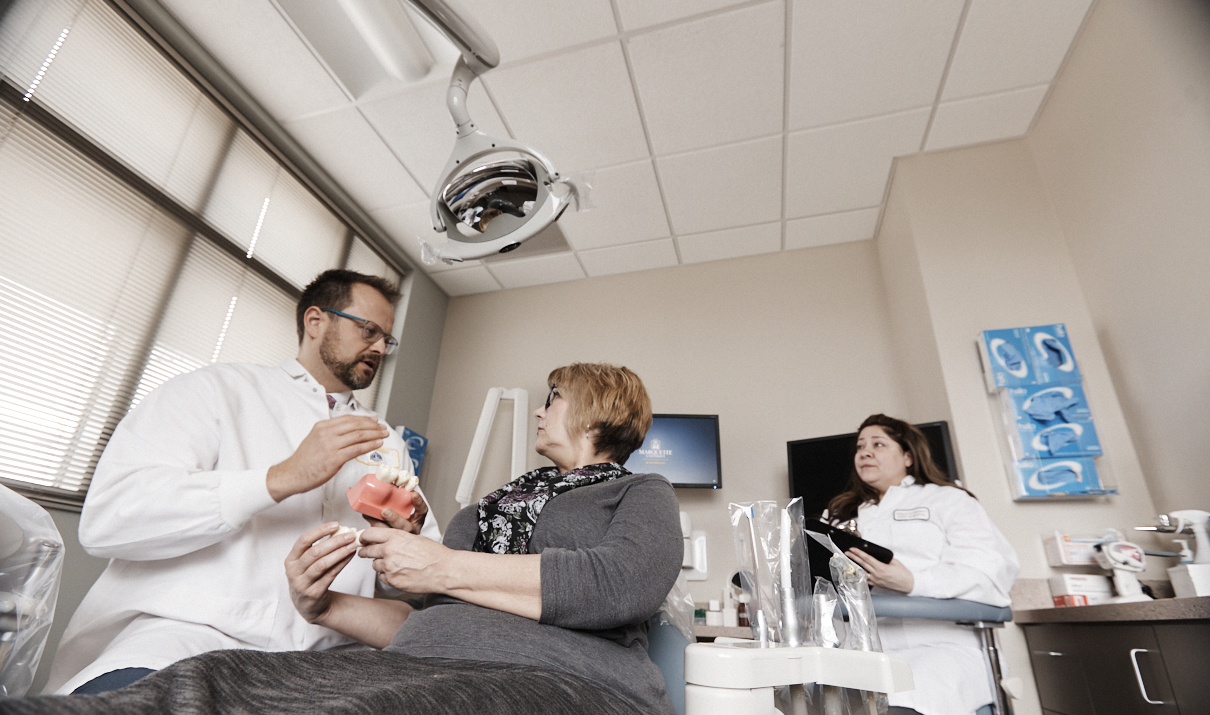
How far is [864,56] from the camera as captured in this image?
8.39 ft

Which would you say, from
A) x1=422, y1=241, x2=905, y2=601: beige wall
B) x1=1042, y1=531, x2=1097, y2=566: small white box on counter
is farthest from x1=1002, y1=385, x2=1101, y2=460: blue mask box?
x1=422, y1=241, x2=905, y2=601: beige wall

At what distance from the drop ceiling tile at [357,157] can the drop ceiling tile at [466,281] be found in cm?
76

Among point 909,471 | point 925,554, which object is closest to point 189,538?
point 925,554

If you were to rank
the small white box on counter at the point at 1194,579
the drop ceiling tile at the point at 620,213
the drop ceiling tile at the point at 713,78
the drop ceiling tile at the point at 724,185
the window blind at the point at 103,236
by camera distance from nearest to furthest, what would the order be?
the small white box on counter at the point at 1194,579
the window blind at the point at 103,236
the drop ceiling tile at the point at 713,78
the drop ceiling tile at the point at 724,185
the drop ceiling tile at the point at 620,213

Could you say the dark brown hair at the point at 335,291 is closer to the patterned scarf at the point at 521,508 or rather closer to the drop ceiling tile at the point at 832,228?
the patterned scarf at the point at 521,508

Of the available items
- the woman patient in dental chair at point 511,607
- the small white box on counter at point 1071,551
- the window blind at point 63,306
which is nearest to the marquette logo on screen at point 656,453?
the small white box on counter at point 1071,551

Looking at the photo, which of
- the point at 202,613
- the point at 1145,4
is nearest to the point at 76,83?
the point at 202,613

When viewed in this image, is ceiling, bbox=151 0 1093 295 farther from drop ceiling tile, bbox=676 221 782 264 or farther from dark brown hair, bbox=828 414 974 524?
dark brown hair, bbox=828 414 974 524

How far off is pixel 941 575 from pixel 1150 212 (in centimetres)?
161

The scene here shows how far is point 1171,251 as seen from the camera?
2086 millimetres

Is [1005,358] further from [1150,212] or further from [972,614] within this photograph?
[972,614]

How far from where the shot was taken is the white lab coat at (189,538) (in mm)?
1128

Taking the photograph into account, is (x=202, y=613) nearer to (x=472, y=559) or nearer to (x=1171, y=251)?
(x=472, y=559)

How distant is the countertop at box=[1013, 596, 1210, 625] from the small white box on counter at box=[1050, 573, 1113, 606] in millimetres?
290
